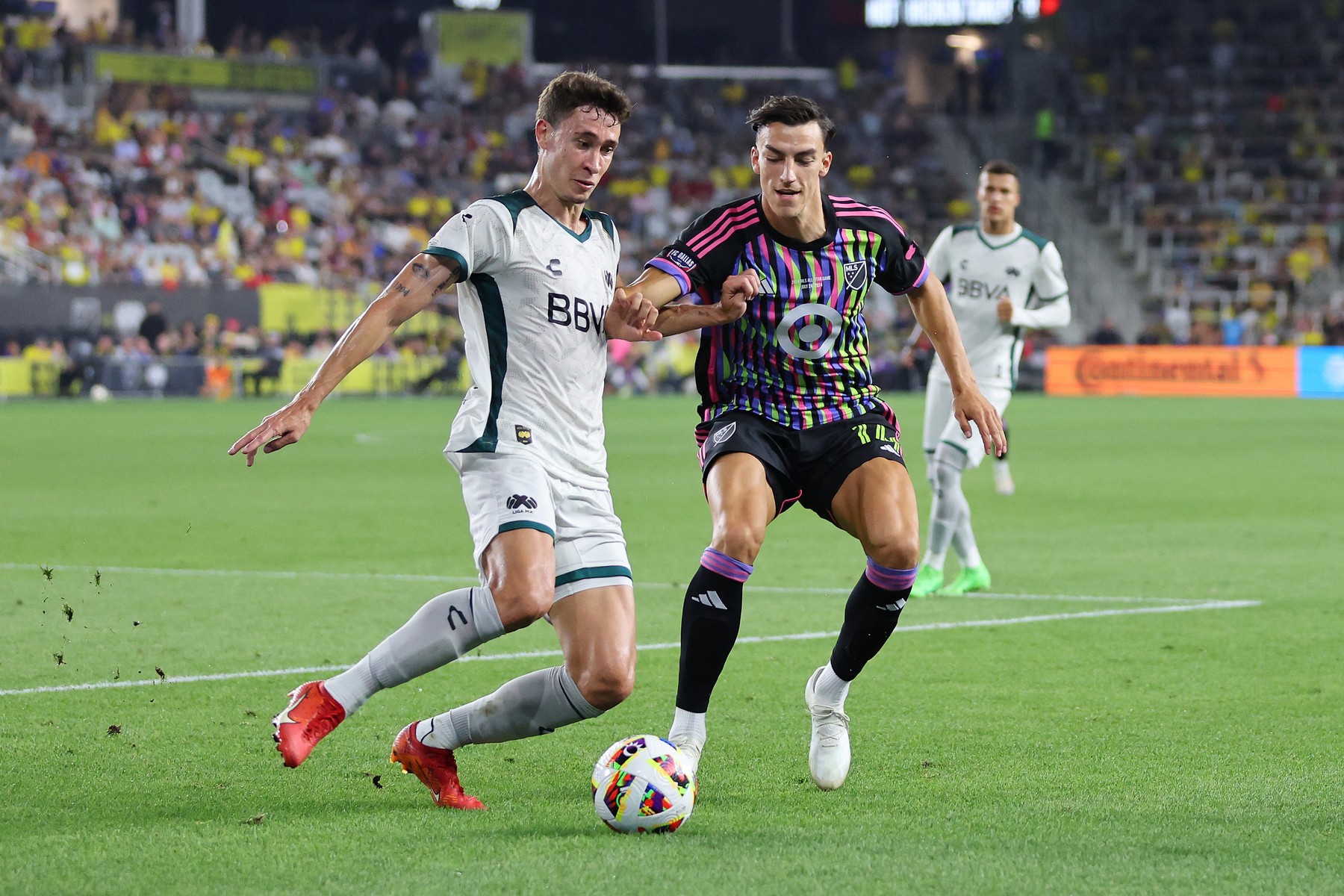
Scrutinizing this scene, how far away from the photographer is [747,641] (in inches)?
303

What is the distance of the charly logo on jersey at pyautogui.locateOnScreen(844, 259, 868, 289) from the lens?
18.5 feet

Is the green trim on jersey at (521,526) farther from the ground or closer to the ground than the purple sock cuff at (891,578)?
farther from the ground

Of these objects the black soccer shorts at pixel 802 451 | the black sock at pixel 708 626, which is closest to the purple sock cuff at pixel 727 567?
the black sock at pixel 708 626

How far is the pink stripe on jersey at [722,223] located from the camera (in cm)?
557

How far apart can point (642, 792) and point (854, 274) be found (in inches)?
81.4

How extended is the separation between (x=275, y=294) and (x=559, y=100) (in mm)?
29556

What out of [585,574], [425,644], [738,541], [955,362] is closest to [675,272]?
[738,541]

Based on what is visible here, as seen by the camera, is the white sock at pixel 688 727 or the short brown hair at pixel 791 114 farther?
the short brown hair at pixel 791 114

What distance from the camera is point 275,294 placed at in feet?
110

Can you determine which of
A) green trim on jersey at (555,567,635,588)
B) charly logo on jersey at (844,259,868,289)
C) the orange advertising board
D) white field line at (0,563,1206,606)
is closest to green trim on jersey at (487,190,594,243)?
charly logo on jersey at (844,259,868,289)

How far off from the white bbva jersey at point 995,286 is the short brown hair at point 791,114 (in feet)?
16.2

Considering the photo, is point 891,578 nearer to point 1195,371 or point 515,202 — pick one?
point 515,202

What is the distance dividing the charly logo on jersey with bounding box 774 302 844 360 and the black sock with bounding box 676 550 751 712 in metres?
0.80

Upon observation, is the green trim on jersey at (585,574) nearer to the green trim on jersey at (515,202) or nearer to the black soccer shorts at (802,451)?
the black soccer shorts at (802,451)
